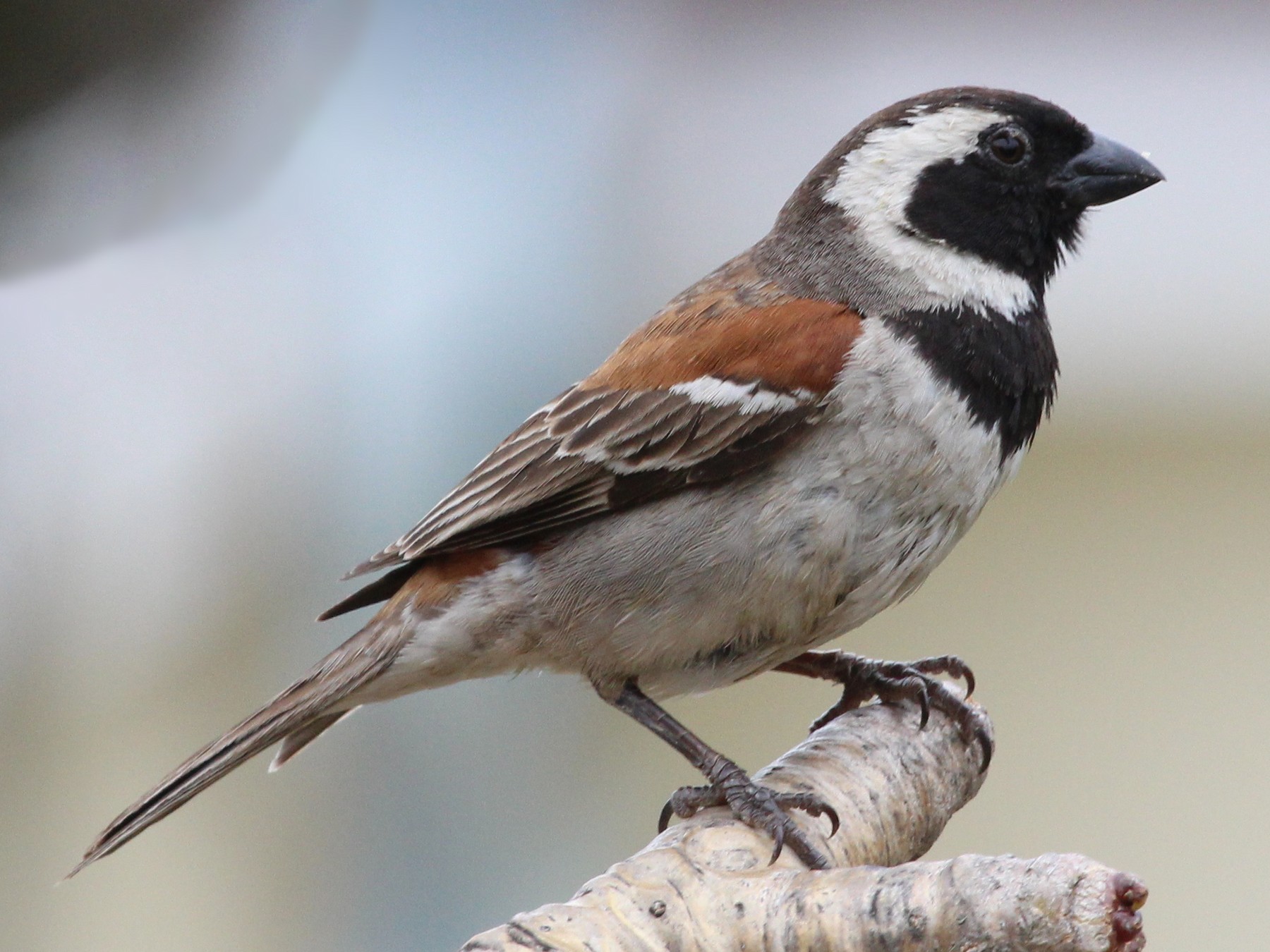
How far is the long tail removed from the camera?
2.25 metres

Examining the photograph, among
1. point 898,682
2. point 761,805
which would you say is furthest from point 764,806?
point 898,682

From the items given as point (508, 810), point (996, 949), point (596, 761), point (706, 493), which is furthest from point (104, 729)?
point (996, 949)

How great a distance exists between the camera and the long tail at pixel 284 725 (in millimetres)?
2248

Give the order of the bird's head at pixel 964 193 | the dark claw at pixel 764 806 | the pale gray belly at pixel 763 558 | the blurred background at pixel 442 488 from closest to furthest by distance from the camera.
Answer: the dark claw at pixel 764 806
the pale gray belly at pixel 763 558
the bird's head at pixel 964 193
the blurred background at pixel 442 488

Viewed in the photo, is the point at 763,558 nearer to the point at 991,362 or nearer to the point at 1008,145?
the point at 991,362

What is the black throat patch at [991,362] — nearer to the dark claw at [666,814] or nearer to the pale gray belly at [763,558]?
the pale gray belly at [763,558]

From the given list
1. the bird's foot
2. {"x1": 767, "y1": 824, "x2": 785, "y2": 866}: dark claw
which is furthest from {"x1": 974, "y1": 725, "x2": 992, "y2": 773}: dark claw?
{"x1": 767, "y1": 824, "x2": 785, "y2": 866}: dark claw

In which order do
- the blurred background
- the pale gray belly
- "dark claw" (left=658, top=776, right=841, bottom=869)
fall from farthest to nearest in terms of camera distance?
1. the blurred background
2. the pale gray belly
3. "dark claw" (left=658, top=776, right=841, bottom=869)

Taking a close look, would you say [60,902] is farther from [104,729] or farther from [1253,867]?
[1253,867]

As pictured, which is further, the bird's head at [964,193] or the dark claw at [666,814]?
the bird's head at [964,193]

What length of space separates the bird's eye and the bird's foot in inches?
46.3

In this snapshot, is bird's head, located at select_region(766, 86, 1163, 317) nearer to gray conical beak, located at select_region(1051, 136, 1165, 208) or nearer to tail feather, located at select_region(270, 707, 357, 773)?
gray conical beak, located at select_region(1051, 136, 1165, 208)

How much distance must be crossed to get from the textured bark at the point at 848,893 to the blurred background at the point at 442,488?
10.3 ft

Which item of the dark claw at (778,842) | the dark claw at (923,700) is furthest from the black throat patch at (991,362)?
the dark claw at (778,842)
